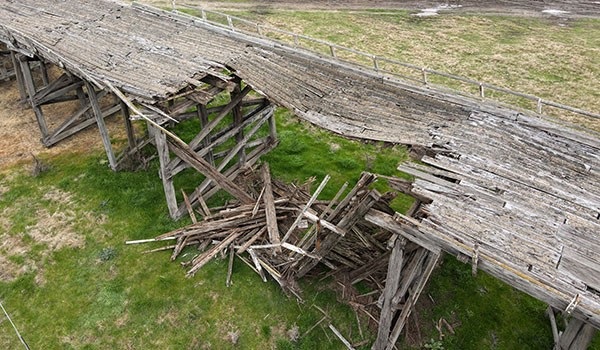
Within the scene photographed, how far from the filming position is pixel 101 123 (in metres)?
15.1

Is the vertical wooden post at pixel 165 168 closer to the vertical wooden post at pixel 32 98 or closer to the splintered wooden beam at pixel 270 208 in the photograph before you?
the splintered wooden beam at pixel 270 208

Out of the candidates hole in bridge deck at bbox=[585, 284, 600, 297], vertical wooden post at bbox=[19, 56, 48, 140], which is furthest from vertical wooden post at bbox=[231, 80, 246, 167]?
hole in bridge deck at bbox=[585, 284, 600, 297]

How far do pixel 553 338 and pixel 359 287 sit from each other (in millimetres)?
4680

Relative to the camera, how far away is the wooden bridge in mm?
7430

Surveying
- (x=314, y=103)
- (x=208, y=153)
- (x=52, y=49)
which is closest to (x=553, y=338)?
(x=314, y=103)

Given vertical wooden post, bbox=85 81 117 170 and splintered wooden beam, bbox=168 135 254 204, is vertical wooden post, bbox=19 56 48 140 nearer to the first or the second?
→ vertical wooden post, bbox=85 81 117 170

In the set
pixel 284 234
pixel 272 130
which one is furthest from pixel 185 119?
pixel 284 234

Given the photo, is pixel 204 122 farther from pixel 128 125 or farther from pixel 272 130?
pixel 128 125

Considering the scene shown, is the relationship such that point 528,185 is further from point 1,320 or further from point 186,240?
point 1,320

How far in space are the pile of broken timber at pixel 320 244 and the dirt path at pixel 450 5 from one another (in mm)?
21758

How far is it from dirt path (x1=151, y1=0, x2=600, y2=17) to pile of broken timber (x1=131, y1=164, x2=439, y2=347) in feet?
71.4

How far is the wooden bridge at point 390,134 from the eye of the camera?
24.4 feet

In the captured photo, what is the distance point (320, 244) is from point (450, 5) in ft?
93.0

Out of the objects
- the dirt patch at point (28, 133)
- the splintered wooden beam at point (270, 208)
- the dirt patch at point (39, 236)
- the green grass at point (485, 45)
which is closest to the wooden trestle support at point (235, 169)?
the dirt patch at point (28, 133)
